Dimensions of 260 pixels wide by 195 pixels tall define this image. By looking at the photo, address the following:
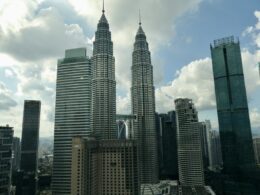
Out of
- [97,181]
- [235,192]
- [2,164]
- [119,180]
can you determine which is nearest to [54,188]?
[97,181]

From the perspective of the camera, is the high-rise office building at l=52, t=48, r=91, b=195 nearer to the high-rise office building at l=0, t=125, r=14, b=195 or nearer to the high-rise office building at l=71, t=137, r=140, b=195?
the high-rise office building at l=71, t=137, r=140, b=195

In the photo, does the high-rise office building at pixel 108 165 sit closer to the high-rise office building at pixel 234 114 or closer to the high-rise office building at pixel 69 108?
the high-rise office building at pixel 69 108

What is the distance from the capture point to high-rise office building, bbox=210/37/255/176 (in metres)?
189

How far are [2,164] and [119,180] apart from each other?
6328 cm

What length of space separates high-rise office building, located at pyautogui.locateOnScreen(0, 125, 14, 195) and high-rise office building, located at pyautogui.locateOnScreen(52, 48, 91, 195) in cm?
6641

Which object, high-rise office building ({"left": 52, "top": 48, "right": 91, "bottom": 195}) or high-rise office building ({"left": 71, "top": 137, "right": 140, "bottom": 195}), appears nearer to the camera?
high-rise office building ({"left": 71, "top": 137, "right": 140, "bottom": 195})

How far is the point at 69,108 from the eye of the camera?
187 m

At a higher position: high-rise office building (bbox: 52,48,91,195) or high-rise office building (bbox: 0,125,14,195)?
high-rise office building (bbox: 52,48,91,195)

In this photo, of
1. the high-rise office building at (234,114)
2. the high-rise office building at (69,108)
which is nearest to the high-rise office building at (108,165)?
the high-rise office building at (69,108)

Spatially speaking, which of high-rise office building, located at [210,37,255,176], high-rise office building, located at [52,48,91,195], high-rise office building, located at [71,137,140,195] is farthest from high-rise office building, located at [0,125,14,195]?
high-rise office building, located at [210,37,255,176]

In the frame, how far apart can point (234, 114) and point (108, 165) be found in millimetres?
112681

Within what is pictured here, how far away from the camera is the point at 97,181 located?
140 metres

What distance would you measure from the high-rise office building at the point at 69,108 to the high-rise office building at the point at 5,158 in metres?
66.4

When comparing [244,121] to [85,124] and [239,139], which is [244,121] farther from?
[85,124]
